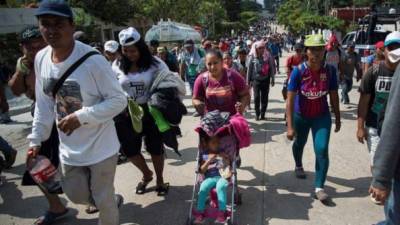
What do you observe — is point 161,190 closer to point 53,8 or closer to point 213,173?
point 213,173

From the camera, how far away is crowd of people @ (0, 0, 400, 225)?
2916mm

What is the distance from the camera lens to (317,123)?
190 inches

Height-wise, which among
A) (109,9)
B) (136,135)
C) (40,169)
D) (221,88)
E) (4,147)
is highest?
(109,9)

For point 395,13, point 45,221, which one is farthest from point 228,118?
point 395,13

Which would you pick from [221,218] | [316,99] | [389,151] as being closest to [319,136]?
[316,99]

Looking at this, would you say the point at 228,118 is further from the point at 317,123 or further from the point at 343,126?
the point at 343,126

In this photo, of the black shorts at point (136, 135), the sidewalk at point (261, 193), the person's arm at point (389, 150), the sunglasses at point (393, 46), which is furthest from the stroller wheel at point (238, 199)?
the person's arm at point (389, 150)

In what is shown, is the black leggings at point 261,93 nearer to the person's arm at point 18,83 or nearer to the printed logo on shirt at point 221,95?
the printed logo on shirt at point 221,95

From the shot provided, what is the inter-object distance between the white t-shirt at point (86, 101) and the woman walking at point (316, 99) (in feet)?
7.58

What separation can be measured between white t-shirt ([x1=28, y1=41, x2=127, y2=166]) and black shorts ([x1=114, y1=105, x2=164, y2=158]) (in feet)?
4.48

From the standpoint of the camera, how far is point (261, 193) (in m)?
4.97

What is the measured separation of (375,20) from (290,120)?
1083cm

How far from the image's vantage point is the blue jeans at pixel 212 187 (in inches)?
152

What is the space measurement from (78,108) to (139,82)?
1543mm
